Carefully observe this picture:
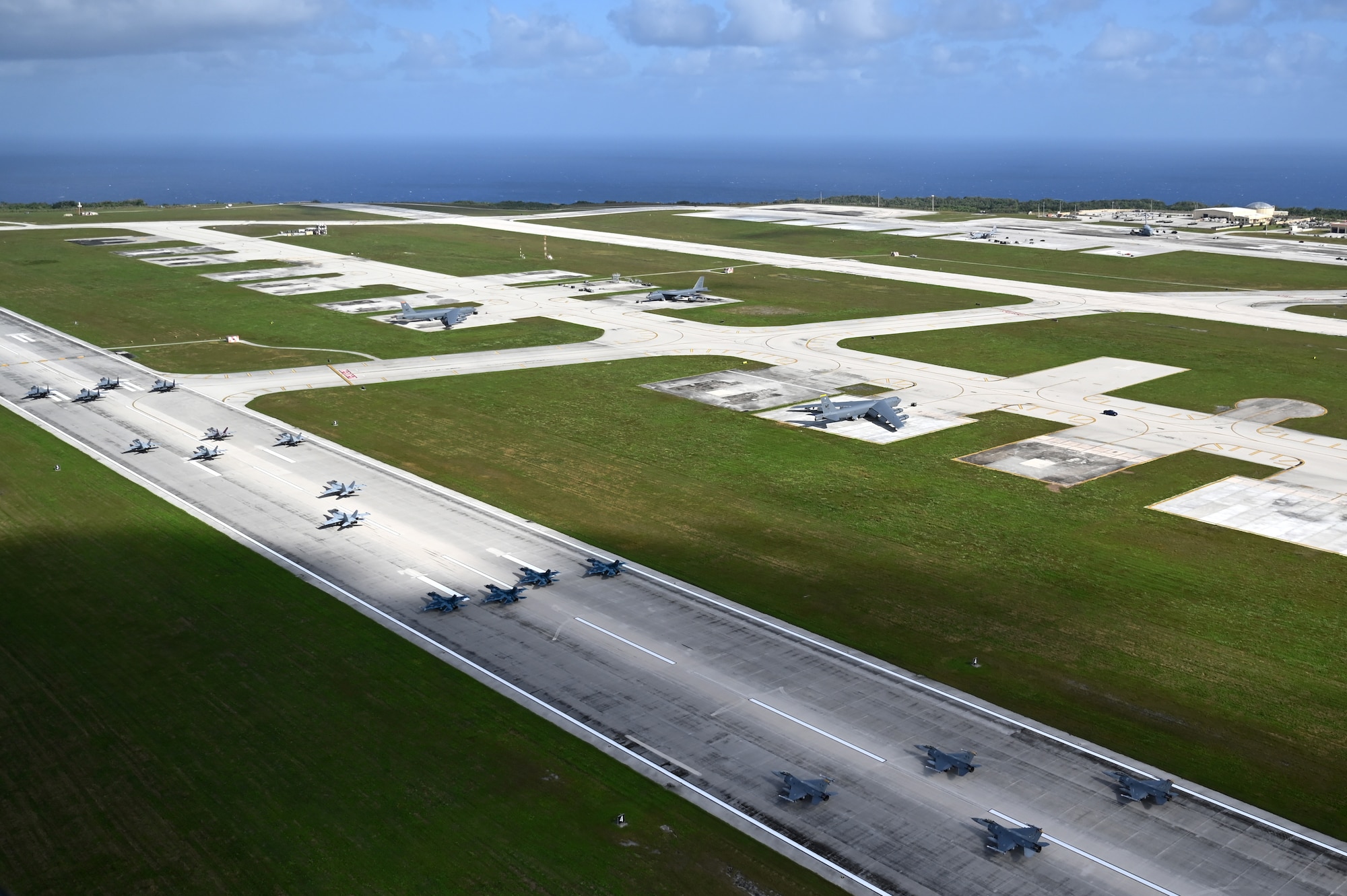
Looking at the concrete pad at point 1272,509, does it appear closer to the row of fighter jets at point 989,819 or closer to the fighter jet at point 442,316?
the row of fighter jets at point 989,819

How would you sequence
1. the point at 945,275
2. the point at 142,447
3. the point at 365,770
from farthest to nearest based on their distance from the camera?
the point at 945,275
the point at 142,447
the point at 365,770

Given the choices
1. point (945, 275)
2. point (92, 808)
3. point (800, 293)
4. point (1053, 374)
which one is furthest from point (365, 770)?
point (945, 275)

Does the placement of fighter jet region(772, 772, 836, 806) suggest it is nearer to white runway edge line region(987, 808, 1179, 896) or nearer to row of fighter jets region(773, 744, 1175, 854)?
row of fighter jets region(773, 744, 1175, 854)

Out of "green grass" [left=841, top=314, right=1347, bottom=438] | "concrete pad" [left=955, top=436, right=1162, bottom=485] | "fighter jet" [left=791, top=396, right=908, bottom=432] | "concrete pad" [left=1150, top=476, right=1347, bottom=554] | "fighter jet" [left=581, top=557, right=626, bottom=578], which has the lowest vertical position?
"fighter jet" [left=581, top=557, right=626, bottom=578]

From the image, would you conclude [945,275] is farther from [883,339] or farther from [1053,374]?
[1053,374]

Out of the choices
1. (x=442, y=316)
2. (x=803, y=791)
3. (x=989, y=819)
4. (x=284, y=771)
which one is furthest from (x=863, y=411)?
(x=442, y=316)

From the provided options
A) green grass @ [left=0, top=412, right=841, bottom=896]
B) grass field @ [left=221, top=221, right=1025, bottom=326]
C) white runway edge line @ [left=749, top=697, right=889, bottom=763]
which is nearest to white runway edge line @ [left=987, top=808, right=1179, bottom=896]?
white runway edge line @ [left=749, top=697, right=889, bottom=763]
